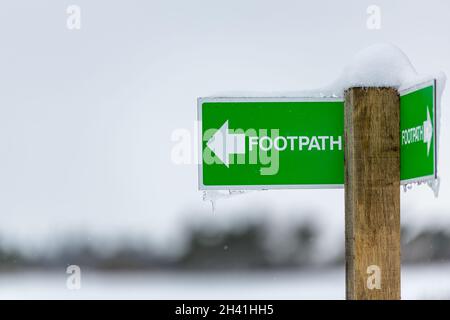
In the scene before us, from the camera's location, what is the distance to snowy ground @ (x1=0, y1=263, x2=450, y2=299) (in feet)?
32.1

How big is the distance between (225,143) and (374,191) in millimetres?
436

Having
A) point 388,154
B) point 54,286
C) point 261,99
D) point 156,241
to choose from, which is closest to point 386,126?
point 388,154

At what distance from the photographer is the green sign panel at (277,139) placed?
11.3 ft

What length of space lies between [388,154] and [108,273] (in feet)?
29.9

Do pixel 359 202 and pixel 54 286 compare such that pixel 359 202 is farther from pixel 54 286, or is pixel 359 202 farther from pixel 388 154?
pixel 54 286

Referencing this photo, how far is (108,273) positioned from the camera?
12250 mm

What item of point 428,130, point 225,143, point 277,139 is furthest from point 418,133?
point 225,143

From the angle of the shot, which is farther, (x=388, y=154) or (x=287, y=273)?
(x=287, y=273)

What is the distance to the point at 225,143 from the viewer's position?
11.5 feet

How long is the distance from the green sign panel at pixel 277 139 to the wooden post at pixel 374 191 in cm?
11

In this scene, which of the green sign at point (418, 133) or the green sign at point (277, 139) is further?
the green sign at point (277, 139)

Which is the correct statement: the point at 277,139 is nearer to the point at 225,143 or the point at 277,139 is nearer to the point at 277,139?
the point at 277,139

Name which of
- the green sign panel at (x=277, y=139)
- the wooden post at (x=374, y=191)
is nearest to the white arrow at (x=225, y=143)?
the green sign panel at (x=277, y=139)

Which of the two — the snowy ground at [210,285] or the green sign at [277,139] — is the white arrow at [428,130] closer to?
the green sign at [277,139]
